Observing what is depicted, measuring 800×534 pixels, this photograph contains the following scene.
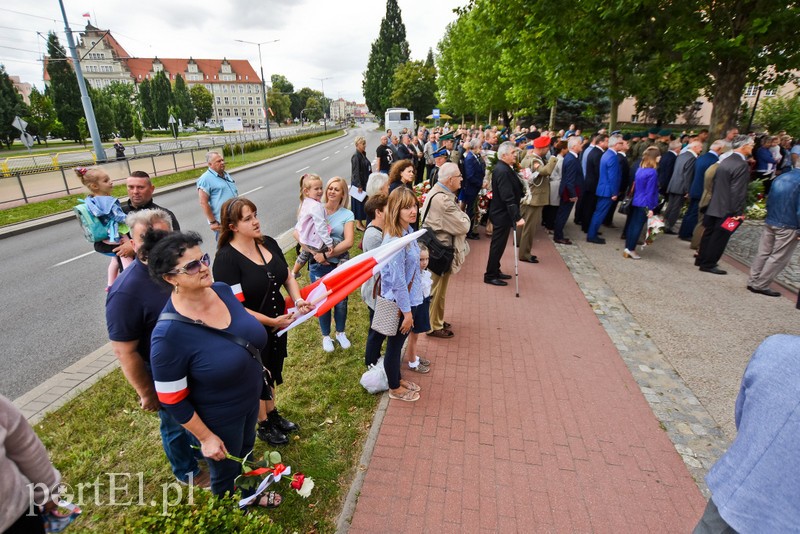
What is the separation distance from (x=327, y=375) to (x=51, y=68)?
6569cm

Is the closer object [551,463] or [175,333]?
[175,333]

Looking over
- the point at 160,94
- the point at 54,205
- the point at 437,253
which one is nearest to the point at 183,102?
the point at 160,94

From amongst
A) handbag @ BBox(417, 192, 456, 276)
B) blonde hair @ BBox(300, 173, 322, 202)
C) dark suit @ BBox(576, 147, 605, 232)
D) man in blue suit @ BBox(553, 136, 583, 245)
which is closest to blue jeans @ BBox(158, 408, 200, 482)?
blonde hair @ BBox(300, 173, 322, 202)

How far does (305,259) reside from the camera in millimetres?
4840

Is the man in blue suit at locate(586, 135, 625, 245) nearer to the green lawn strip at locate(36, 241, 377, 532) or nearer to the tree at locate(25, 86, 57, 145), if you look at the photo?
the green lawn strip at locate(36, 241, 377, 532)

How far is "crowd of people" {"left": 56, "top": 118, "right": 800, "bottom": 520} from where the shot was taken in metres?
2.20

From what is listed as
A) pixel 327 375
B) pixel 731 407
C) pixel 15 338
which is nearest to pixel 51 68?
pixel 15 338

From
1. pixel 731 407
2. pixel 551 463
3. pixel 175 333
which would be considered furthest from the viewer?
pixel 731 407

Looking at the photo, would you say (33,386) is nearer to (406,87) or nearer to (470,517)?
(470,517)

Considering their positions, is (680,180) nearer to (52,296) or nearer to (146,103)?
(52,296)

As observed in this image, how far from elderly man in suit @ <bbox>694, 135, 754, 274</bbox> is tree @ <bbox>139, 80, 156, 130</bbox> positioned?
279 ft

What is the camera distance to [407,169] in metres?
6.11

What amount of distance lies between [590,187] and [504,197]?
13.4ft

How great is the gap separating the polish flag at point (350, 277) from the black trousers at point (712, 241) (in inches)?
261
